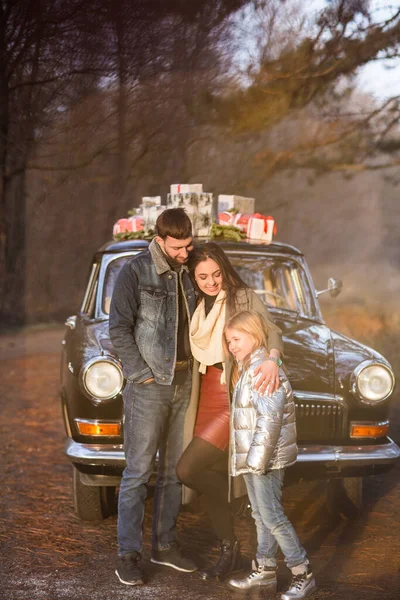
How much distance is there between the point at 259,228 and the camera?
254 inches

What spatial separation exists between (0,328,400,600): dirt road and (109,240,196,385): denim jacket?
1.00 meters

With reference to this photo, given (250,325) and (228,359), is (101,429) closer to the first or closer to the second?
(228,359)

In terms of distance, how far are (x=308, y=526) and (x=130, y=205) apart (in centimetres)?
1294

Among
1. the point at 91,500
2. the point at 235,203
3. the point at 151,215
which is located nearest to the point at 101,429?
the point at 91,500

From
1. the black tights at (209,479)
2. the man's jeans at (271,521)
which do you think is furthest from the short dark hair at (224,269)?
the man's jeans at (271,521)

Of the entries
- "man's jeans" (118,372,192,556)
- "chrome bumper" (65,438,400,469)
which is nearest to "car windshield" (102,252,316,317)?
"chrome bumper" (65,438,400,469)

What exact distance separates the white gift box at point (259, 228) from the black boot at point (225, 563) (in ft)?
8.50

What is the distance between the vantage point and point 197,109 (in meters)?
12.9

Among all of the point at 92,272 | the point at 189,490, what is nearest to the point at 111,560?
the point at 189,490

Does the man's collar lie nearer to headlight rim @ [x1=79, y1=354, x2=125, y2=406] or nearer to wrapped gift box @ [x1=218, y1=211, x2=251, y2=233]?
headlight rim @ [x1=79, y1=354, x2=125, y2=406]

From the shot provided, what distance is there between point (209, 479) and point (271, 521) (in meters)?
0.45

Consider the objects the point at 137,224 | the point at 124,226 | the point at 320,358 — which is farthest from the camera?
the point at 124,226

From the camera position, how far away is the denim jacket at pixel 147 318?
171 inches

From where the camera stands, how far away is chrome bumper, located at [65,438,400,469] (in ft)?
16.3
